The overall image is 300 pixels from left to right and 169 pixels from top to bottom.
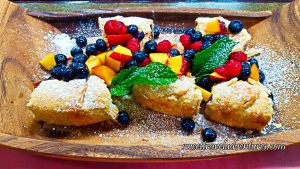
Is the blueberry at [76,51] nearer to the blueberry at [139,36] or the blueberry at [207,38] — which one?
the blueberry at [139,36]

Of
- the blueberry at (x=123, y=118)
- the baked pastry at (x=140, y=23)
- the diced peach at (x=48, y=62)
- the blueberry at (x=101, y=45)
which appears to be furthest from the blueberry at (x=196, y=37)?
the diced peach at (x=48, y=62)

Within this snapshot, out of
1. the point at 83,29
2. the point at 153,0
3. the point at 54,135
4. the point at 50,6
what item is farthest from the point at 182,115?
the point at 50,6

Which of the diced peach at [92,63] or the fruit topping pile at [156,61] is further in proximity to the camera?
the diced peach at [92,63]

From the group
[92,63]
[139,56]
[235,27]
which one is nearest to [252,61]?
[235,27]

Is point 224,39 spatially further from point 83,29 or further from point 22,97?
point 22,97

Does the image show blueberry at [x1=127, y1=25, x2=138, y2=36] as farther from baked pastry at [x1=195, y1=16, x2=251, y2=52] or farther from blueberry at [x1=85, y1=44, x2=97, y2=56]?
baked pastry at [x1=195, y1=16, x2=251, y2=52]

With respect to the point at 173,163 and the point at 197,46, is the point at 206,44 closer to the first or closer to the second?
the point at 197,46

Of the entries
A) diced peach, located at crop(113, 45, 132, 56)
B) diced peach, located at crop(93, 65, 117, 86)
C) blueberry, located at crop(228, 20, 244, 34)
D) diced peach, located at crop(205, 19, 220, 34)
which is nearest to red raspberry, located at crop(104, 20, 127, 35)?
diced peach, located at crop(113, 45, 132, 56)
